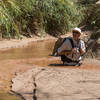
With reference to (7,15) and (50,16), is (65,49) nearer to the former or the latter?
(7,15)

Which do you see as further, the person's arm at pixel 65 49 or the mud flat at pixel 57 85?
the person's arm at pixel 65 49

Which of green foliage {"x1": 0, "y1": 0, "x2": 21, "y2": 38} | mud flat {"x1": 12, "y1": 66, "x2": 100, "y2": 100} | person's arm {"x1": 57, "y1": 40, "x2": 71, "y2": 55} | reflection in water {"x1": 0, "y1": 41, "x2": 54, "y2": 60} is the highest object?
green foliage {"x1": 0, "y1": 0, "x2": 21, "y2": 38}

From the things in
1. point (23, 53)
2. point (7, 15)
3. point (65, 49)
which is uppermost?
point (7, 15)

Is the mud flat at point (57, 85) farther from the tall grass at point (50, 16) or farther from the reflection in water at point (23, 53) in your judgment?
the tall grass at point (50, 16)

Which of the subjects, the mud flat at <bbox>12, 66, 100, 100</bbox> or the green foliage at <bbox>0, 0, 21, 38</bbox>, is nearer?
the mud flat at <bbox>12, 66, 100, 100</bbox>

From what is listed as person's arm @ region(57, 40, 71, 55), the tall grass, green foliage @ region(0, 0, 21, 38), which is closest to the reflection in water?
green foliage @ region(0, 0, 21, 38)

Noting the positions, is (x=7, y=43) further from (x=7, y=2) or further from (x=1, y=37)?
(x=7, y=2)

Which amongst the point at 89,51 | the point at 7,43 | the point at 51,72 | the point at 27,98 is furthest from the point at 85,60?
the point at 7,43

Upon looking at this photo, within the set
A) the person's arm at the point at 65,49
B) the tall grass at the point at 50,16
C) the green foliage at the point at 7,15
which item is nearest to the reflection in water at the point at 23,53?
the green foliage at the point at 7,15

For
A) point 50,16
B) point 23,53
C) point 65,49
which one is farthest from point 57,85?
point 50,16

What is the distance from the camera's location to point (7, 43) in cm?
1323

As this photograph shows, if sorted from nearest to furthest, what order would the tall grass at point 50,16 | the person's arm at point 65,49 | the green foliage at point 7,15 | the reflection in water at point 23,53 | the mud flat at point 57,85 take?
the mud flat at point 57,85 < the person's arm at point 65,49 < the green foliage at point 7,15 < the reflection in water at point 23,53 < the tall grass at point 50,16

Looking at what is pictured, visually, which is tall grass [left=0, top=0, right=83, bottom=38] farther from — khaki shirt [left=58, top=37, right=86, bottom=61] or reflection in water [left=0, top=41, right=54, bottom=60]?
khaki shirt [left=58, top=37, right=86, bottom=61]

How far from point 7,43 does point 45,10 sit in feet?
12.3
